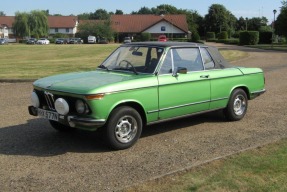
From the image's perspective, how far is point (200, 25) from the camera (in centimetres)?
11512

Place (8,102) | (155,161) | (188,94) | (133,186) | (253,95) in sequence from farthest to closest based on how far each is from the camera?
(8,102)
(253,95)
(188,94)
(155,161)
(133,186)

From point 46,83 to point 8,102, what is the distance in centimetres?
411

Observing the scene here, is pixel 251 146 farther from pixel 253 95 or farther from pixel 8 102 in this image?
pixel 8 102

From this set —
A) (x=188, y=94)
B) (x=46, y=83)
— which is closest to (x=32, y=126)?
(x=46, y=83)

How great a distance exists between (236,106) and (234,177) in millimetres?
3247

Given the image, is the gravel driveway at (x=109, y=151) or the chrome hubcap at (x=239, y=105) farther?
the chrome hubcap at (x=239, y=105)

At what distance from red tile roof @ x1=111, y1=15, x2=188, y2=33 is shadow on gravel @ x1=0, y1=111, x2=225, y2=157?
8738cm

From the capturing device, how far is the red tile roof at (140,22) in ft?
313

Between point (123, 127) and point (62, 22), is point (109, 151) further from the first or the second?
point (62, 22)

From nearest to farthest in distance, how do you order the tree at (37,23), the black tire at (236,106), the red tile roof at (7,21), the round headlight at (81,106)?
1. the round headlight at (81,106)
2. the black tire at (236,106)
3. the tree at (37,23)
4. the red tile roof at (7,21)

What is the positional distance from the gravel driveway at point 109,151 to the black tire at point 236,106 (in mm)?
144

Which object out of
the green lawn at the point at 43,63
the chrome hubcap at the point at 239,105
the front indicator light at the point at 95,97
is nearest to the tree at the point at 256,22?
the green lawn at the point at 43,63

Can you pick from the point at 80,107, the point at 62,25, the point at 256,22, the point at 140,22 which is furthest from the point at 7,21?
the point at 80,107

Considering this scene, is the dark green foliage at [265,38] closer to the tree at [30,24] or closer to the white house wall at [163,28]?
the white house wall at [163,28]
